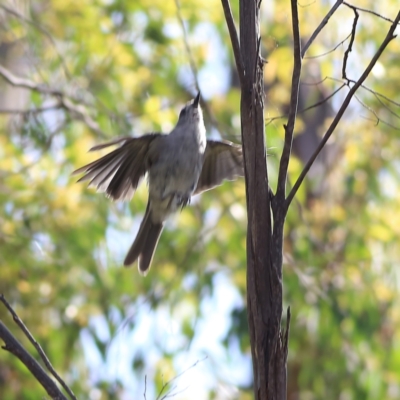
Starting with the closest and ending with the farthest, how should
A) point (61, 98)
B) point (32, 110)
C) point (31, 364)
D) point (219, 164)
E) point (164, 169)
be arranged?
1. point (31, 364)
2. point (164, 169)
3. point (219, 164)
4. point (32, 110)
5. point (61, 98)

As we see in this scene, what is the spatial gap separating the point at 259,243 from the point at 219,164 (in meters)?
2.38

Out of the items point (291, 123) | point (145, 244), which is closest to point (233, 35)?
point (291, 123)

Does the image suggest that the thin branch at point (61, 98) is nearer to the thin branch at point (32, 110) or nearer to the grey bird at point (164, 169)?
the thin branch at point (32, 110)

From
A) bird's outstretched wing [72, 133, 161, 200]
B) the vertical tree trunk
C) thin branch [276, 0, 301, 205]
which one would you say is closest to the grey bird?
bird's outstretched wing [72, 133, 161, 200]

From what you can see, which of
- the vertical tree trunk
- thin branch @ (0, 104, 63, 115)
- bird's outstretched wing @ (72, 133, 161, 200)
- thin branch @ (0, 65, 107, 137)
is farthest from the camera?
thin branch @ (0, 65, 107, 137)

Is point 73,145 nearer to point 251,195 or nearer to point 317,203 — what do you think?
point 317,203

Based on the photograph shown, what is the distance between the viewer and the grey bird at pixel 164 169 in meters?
3.90

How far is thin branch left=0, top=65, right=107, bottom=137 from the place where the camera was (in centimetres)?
450

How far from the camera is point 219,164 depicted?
4211 millimetres

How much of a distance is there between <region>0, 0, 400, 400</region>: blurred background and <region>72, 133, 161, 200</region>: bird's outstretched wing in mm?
609

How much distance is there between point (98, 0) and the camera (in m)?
5.34

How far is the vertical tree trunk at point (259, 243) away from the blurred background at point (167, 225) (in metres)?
2.58

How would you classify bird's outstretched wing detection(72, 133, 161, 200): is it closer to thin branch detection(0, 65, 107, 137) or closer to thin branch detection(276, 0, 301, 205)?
thin branch detection(0, 65, 107, 137)

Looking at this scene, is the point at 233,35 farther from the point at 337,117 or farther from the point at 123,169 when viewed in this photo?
the point at 123,169
